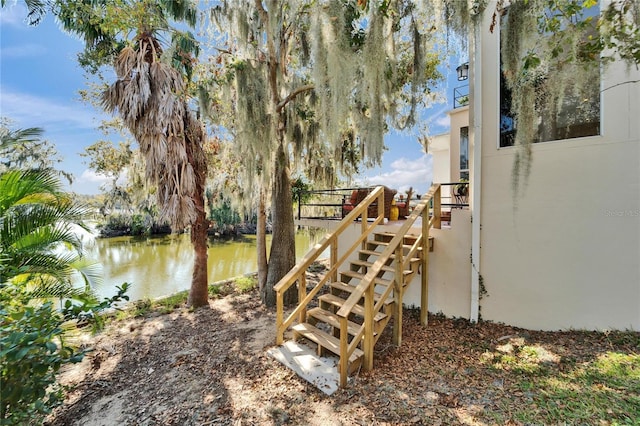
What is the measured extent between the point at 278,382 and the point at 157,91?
17.5 feet

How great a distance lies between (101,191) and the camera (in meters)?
14.1

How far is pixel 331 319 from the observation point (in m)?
3.33

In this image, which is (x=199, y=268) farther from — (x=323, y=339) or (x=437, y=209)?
(x=437, y=209)

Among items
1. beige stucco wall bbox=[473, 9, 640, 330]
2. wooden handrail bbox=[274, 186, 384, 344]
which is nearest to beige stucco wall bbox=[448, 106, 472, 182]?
beige stucco wall bbox=[473, 9, 640, 330]

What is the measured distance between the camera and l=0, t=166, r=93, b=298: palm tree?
280cm

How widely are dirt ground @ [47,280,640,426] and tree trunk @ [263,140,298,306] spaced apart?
46.5 inches

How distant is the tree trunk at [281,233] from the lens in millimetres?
5449

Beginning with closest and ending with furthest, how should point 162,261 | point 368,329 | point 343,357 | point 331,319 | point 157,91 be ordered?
1. point 343,357
2. point 368,329
3. point 331,319
4. point 157,91
5. point 162,261

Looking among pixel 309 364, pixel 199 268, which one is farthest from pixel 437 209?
pixel 199 268

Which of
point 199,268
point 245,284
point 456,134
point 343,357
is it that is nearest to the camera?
point 343,357

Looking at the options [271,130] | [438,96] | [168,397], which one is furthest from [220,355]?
[438,96]

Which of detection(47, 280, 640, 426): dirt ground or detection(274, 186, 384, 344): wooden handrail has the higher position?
detection(274, 186, 384, 344): wooden handrail

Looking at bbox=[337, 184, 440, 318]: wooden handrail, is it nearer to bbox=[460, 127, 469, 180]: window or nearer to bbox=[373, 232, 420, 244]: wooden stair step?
bbox=[373, 232, 420, 244]: wooden stair step

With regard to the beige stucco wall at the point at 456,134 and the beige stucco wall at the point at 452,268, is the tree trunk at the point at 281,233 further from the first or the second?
the beige stucco wall at the point at 456,134
